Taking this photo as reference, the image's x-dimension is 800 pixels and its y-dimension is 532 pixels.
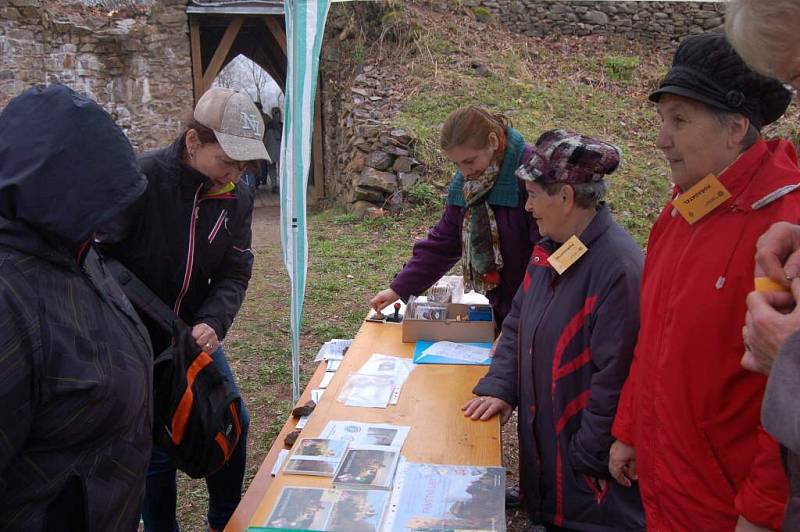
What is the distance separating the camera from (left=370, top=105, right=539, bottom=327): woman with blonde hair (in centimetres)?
258

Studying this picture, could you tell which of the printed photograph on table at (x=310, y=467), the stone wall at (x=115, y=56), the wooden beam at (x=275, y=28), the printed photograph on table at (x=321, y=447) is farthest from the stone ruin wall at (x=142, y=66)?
the printed photograph on table at (x=310, y=467)

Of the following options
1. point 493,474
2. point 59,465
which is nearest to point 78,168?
point 59,465

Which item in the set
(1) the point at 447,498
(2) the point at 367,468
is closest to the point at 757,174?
(1) the point at 447,498

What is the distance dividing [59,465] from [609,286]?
1.43 m

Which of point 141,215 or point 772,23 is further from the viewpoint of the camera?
point 141,215

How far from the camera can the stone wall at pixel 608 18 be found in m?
12.7

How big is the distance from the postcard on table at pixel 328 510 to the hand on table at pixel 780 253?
1001 millimetres

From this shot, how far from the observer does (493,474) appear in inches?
68.6

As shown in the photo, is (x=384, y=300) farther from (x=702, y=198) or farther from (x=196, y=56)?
(x=196, y=56)

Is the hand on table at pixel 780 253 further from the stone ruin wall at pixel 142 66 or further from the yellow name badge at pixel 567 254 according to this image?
the stone ruin wall at pixel 142 66

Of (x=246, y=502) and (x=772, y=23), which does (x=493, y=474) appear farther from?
(x=772, y=23)

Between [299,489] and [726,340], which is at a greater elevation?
[726,340]

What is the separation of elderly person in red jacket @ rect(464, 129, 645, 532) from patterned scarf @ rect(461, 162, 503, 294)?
1.66ft

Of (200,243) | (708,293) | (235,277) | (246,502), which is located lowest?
(246,502)
